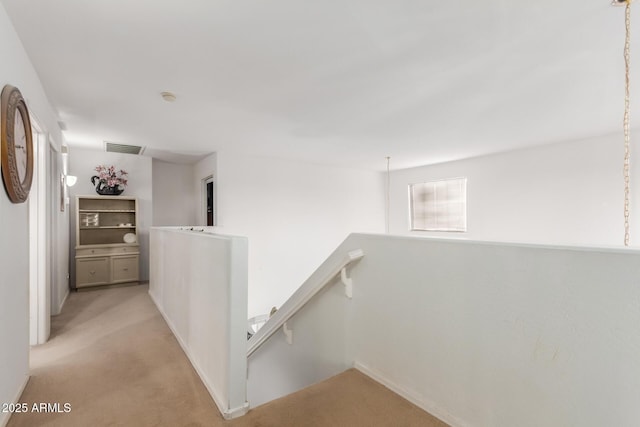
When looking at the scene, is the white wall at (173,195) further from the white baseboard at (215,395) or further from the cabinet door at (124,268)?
the white baseboard at (215,395)

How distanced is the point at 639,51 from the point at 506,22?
1202 millimetres

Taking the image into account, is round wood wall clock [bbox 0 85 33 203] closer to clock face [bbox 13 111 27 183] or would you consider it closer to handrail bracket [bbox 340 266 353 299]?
clock face [bbox 13 111 27 183]

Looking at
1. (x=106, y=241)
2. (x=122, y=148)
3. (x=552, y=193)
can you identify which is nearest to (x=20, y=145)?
(x=122, y=148)

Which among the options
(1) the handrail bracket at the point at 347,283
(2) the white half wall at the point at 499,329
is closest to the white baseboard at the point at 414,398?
(2) the white half wall at the point at 499,329

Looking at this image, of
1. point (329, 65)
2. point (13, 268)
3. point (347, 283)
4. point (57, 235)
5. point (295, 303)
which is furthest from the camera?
point (57, 235)

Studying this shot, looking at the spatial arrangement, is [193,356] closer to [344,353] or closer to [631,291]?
[344,353]

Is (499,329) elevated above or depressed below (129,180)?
below

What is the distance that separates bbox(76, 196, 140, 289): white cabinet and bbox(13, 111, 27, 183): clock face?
3.32 m

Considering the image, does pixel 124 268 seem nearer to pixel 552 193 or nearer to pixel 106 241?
pixel 106 241

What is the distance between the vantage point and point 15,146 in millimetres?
1776

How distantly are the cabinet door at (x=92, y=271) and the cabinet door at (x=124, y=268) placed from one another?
0.10 m

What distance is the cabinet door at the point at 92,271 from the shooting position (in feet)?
15.3

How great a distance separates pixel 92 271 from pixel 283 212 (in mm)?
3332

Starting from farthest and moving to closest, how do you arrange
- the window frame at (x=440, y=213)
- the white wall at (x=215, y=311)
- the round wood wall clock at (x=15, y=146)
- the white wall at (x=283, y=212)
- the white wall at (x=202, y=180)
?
the window frame at (x=440, y=213) → the white wall at (x=283, y=212) → the white wall at (x=202, y=180) → the white wall at (x=215, y=311) → the round wood wall clock at (x=15, y=146)
